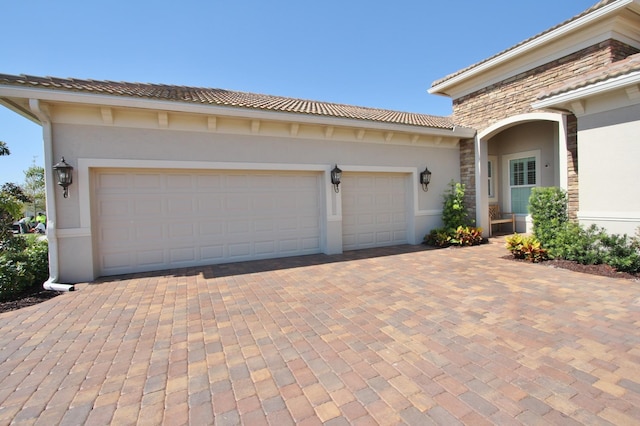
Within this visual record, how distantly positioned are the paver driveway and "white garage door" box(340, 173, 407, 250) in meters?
3.57

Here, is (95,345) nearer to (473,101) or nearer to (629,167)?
(629,167)

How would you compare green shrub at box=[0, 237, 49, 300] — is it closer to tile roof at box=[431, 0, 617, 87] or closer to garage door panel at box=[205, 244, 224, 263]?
garage door panel at box=[205, 244, 224, 263]

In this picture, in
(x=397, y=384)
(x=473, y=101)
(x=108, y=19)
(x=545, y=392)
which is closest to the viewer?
(x=545, y=392)

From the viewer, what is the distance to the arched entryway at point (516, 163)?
31.2 ft

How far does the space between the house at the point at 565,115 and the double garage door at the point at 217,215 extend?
13.9 feet

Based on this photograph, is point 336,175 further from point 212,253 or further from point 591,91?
point 591,91

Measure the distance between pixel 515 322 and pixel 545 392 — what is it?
1.43 m

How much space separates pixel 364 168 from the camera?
28.4 ft

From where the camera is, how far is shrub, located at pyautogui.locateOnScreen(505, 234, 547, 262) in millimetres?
6758

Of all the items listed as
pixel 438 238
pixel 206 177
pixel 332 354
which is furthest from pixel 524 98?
pixel 332 354

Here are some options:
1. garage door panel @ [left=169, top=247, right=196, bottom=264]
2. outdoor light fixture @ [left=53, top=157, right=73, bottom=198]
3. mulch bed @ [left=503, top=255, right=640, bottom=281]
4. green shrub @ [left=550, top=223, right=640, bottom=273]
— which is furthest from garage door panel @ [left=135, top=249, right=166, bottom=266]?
green shrub @ [left=550, top=223, right=640, bottom=273]

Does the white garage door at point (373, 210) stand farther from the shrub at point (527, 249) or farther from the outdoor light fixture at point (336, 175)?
the shrub at point (527, 249)

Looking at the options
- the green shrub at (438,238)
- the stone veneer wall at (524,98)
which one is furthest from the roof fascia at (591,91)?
the green shrub at (438,238)

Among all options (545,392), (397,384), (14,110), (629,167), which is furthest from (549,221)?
(14,110)
